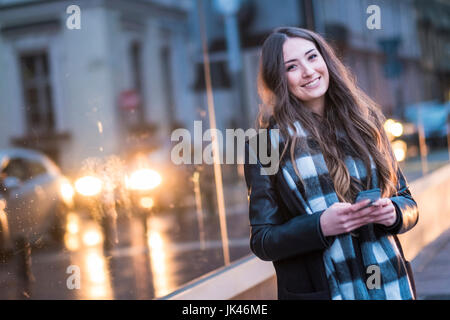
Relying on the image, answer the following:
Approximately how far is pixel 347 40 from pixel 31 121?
5.55 meters

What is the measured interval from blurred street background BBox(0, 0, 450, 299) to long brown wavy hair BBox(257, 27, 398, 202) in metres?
1.21

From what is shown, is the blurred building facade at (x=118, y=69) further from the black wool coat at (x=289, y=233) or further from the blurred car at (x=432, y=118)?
the blurred car at (x=432, y=118)

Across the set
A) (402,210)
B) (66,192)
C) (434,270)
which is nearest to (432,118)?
(434,270)

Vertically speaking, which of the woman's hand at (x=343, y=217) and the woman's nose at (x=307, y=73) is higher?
the woman's nose at (x=307, y=73)

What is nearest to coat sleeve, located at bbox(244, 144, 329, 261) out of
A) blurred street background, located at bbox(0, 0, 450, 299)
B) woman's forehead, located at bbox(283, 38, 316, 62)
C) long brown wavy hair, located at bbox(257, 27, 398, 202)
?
long brown wavy hair, located at bbox(257, 27, 398, 202)

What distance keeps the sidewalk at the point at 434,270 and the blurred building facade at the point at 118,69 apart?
1.78 m

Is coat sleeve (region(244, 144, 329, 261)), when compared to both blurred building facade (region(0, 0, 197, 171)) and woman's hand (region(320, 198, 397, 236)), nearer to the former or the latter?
woman's hand (region(320, 198, 397, 236))

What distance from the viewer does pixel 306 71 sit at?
7.92ft

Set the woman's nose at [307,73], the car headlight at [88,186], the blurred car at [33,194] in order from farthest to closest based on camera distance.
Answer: the car headlight at [88,186], the blurred car at [33,194], the woman's nose at [307,73]

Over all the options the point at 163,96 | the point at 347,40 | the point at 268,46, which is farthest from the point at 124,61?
the point at 347,40

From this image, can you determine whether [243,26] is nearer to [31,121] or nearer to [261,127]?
[31,121]

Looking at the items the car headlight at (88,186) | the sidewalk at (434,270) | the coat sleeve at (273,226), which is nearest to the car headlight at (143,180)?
the car headlight at (88,186)

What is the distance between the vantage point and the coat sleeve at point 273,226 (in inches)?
84.1

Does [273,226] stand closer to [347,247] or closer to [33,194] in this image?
[347,247]
